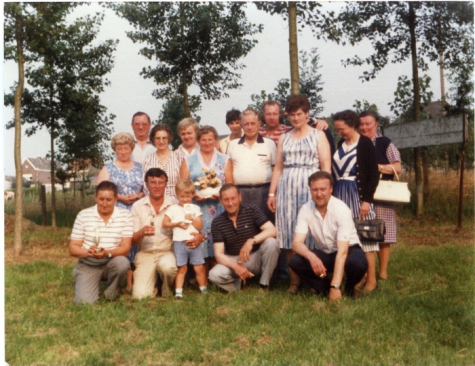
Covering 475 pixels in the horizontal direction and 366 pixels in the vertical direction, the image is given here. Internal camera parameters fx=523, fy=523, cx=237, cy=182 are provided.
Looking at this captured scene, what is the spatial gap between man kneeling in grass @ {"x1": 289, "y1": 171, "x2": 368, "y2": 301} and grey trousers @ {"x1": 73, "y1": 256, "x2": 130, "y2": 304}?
5.71 feet

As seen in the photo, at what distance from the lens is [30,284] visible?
628 centimetres

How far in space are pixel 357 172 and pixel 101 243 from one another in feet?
8.95

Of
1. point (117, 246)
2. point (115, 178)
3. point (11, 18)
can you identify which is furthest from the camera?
point (11, 18)

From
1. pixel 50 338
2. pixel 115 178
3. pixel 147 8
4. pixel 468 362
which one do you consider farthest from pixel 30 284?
pixel 147 8

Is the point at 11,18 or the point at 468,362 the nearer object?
the point at 468,362

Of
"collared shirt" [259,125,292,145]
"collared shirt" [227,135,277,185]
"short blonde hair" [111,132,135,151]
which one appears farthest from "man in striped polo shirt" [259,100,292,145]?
"short blonde hair" [111,132,135,151]

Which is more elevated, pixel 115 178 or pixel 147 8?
pixel 147 8

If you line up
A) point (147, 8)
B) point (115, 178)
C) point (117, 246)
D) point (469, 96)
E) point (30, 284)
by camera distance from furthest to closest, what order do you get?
point (469, 96) → point (147, 8) → point (30, 284) → point (115, 178) → point (117, 246)

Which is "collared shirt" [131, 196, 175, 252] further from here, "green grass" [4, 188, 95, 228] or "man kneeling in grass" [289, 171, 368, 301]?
"green grass" [4, 188, 95, 228]

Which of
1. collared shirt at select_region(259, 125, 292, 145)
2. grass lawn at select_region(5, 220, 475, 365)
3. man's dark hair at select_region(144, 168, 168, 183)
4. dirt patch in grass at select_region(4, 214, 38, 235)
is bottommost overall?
grass lawn at select_region(5, 220, 475, 365)

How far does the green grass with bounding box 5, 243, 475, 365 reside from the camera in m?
3.76

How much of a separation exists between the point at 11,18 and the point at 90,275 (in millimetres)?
4751

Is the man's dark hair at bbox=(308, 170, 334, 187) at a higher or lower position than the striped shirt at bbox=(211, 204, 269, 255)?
higher

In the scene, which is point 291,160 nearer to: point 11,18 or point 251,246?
point 251,246
